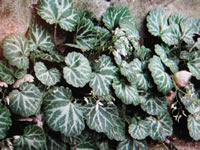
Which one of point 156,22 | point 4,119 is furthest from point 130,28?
point 4,119

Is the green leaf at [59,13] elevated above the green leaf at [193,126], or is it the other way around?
the green leaf at [59,13]

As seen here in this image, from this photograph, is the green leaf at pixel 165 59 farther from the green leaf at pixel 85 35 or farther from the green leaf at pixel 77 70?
the green leaf at pixel 77 70

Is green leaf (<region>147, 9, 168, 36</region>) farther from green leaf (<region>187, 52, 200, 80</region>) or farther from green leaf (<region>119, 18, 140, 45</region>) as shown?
green leaf (<region>187, 52, 200, 80</region>)

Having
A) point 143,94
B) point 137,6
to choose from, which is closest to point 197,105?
point 143,94

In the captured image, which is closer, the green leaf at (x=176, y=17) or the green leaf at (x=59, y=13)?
the green leaf at (x=59, y=13)

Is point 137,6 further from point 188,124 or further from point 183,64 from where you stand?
point 188,124

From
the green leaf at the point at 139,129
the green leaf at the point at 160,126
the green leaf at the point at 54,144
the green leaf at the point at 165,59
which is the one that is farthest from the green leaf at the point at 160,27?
the green leaf at the point at 54,144

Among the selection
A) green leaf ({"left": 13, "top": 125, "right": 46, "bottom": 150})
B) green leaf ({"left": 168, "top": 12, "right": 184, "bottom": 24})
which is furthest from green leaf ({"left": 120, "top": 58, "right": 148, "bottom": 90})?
green leaf ({"left": 13, "top": 125, "right": 46, "bottom": 150})
